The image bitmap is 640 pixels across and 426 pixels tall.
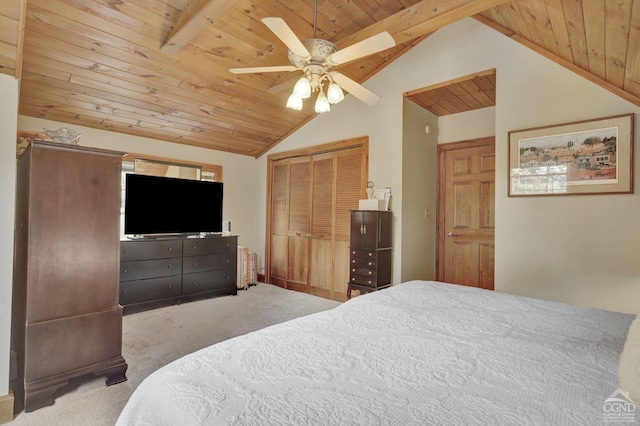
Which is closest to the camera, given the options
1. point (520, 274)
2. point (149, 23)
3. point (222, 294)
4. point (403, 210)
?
point (149, 23)

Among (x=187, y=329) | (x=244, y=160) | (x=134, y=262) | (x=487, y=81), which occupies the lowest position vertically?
(x=187, y=329)

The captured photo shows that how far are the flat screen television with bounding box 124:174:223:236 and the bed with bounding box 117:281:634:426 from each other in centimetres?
348

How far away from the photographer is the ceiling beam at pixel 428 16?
2.41 metres

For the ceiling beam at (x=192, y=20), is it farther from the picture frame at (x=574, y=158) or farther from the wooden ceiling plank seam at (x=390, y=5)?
the picture frame at (x=574, y=158)

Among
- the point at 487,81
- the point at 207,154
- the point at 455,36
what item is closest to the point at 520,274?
the point at 487,81

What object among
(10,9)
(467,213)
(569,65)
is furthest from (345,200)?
(10,9)

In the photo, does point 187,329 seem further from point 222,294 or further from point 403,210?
point 403,210

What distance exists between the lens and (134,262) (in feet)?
12.6

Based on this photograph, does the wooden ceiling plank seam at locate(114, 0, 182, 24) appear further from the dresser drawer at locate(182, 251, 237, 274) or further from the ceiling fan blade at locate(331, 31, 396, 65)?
the dresser drawer at locate(182, 251, 237, 274)

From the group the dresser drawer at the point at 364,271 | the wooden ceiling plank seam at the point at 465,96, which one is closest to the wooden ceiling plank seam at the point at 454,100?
the wooden ceiling plank seam at the point at 465,96

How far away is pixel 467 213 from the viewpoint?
173 inches

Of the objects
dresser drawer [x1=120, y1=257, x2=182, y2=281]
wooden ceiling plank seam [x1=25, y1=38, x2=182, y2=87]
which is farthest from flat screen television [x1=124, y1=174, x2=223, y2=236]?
wooden ceiling plank seam [x1=25, y1=38, x2=182, y2=87]

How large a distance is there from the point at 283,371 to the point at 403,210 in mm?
3257

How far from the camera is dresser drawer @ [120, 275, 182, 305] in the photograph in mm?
3762
